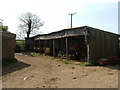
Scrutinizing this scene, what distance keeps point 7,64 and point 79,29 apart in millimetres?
7274

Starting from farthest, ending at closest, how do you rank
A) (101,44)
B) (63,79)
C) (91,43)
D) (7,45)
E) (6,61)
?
(7,45)
(101,44)
(6,61)
(91,43)
(63,79)

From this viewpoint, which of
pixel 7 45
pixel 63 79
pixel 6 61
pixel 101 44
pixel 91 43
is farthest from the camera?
pixel 7 45

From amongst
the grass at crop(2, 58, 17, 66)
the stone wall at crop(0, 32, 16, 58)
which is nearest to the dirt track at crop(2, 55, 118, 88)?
the grass at crop(2, 58, 17, 66)

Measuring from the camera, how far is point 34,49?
2634 cm

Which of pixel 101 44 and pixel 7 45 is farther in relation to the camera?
pixel 7 45

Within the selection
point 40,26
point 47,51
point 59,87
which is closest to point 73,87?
point 59,87

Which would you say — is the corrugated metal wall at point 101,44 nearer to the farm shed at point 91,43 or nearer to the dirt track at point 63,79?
the farm shed at point 91,43

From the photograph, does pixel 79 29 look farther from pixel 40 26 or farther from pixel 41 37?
pixel 40 26

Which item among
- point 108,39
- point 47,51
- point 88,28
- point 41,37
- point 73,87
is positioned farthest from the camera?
point 41,37

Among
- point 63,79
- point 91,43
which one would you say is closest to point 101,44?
point 91,43

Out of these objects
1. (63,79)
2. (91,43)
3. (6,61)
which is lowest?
(63,79)

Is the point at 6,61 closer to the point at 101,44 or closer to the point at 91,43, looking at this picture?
the point at 91,43

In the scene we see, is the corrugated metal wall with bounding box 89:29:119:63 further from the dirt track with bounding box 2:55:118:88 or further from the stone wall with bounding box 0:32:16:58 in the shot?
the stone wall with bounding box 0:32:16:58

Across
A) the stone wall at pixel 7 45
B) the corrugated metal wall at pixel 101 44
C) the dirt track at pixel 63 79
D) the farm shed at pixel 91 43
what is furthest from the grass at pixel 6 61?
the corrugated metal wall at pixel 101 44
